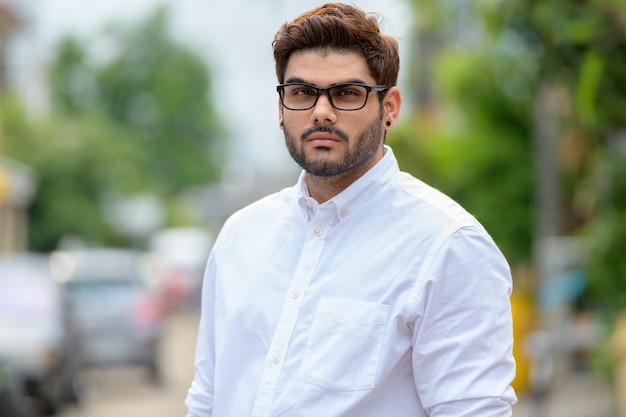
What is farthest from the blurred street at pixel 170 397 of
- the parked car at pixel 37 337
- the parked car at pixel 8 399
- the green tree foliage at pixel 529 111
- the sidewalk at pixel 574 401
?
the parked car at pixel 8 399

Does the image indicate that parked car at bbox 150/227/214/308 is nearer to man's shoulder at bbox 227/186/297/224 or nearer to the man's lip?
man's shoulder at bbox 227/186/297/224

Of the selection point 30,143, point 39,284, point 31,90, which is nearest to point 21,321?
point 39,284

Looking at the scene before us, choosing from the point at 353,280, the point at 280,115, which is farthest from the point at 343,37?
the point at 353,280

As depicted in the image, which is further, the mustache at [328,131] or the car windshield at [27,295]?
the car windshield at [27,295]

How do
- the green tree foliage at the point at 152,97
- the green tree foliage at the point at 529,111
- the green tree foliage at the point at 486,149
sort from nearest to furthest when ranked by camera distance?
the green tree foliage at the point at 529,111 → the green tree foliage at the point at 486,149 → the green tree foliage at the point at 152,97

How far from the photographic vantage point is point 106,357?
17.1 meters

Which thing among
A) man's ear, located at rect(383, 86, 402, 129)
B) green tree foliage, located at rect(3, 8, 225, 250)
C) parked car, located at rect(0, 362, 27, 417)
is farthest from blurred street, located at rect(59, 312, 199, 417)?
green tree foliage, located at rect(3, 8, 225, 250)

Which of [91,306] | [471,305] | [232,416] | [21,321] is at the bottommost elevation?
[91,306]

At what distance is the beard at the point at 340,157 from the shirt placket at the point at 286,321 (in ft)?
0.37

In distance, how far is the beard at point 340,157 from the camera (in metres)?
2.80

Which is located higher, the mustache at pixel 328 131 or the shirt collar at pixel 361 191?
the mustache at pixel 328 131

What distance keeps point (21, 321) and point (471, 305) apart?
10.3 metres

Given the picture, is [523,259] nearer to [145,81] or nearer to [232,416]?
[232,416]

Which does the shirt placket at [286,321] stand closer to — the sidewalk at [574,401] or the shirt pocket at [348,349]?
the shirt pocket at [348,349]
